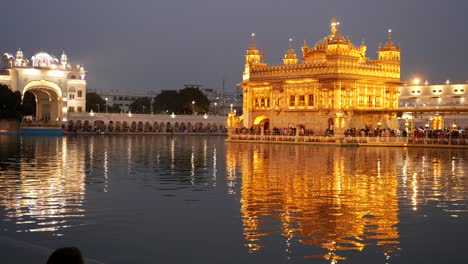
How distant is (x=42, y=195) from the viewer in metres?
14.5

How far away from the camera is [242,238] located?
999 centimetres

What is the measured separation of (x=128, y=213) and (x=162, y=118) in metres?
79.4

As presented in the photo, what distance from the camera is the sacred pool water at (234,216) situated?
903 cm

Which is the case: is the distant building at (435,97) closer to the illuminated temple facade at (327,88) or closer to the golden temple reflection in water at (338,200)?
the illuminated temple facade at (327,88)

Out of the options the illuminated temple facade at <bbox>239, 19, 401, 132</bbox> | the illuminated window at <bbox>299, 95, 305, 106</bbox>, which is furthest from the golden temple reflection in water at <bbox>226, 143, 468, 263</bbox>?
the illuminated window at <bbox>299, 95, 305, 106</bbox>

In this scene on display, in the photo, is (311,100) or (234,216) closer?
(234,216)

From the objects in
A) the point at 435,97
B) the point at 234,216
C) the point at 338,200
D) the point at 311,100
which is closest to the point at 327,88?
the point at 311,100

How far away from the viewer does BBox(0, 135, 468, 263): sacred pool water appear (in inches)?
356

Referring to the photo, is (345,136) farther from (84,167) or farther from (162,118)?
(162,118)

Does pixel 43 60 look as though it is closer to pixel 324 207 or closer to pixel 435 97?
pixel 435 97

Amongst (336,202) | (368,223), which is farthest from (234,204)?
(368,223)

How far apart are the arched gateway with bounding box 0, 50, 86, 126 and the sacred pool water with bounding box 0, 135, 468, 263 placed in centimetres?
6049

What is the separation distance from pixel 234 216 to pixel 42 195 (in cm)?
492

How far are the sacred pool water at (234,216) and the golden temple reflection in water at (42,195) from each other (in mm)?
24
